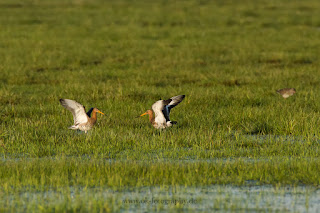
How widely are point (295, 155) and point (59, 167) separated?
156 inches

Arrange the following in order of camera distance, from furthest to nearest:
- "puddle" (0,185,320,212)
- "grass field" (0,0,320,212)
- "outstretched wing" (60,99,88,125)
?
"outstretched wing" (60,99,88,125) → "grass field" (0,0,320,212) → "puddle" (0,185,320,212)

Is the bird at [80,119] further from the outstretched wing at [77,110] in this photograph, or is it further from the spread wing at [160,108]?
the spread wing at [160,108]

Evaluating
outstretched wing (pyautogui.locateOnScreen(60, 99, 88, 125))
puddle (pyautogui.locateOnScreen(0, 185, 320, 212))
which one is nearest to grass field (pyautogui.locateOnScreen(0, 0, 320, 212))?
puddle (pyautogui.locateOnScreen(0, 185, 320, 212))

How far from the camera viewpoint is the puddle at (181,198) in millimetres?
7469

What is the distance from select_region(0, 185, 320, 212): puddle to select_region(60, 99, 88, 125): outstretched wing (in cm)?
356

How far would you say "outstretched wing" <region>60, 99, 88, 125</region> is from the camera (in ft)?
38.6

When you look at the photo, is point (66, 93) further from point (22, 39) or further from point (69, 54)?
point (22, 39)

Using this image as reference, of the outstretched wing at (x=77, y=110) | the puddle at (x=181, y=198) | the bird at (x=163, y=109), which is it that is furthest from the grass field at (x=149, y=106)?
the outstretched wing at (x=77, y=110)

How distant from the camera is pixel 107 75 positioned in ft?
71.4

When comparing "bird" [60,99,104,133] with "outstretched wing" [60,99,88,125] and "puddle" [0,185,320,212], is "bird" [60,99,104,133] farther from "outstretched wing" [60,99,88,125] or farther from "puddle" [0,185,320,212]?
"puddle" [0,185,320,212]

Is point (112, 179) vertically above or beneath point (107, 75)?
above

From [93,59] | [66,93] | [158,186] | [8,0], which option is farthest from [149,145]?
[8,0]

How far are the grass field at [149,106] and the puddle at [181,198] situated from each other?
6cm

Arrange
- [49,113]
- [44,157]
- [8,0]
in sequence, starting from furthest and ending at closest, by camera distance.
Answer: [8,0] → [49,113] → [44,157]
